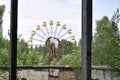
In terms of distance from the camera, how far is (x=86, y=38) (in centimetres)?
127

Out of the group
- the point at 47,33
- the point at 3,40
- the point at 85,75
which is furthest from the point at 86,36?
the point at 47,33

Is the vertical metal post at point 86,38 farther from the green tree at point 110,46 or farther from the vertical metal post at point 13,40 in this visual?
the green tree at point 110,46

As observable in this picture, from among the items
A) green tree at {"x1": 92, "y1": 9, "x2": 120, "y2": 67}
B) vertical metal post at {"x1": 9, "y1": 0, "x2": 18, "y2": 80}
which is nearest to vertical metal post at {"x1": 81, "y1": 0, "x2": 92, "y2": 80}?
vertical metal post at {"x1": 9, "y1": 0, "x2": 18, "y2": 80}

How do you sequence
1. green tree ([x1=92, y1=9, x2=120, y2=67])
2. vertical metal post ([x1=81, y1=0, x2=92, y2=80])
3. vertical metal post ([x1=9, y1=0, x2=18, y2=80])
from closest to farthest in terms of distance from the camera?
vertical metal post ([x1=81, y1=0, x2=92, y2=80]) → vertical metal post ([x1=9, y1=0, x2=18, y2=80]) → green tree ([x1=92, y1=9, x2=120, y2=67])

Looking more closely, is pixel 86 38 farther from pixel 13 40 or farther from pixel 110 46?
pixel 110 46

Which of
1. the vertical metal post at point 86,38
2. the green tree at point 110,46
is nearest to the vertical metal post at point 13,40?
the vertical metal post at point 86,38

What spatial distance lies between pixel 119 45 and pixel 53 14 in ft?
10.2

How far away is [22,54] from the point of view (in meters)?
5.84

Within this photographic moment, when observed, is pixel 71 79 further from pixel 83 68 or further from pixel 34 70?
pixel 83 68

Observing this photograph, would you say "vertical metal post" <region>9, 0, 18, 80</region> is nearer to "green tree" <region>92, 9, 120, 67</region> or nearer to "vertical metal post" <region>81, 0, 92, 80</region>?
"vertical metal post" <region>81, 0, 92, 80</region>

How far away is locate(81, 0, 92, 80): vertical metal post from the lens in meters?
1.26

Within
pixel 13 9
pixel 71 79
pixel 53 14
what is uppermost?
pixel 53 14

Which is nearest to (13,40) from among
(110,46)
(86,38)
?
(86,38)

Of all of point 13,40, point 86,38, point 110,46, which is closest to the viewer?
point 86,38
